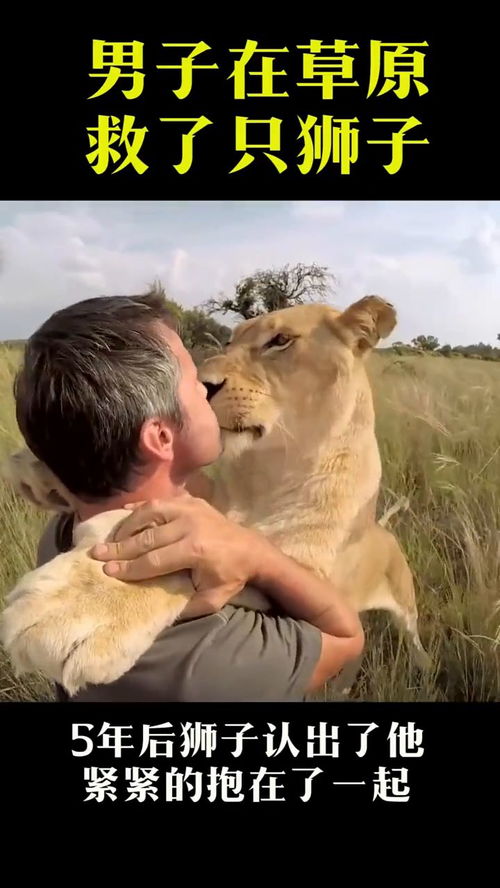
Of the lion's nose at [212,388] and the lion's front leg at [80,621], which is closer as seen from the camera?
the lion's front leg at [80,621]

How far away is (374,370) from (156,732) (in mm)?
645

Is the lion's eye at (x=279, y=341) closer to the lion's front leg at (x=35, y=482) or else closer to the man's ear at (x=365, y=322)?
the man's ear at (x=365, y=322)

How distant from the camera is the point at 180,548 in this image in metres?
0.98

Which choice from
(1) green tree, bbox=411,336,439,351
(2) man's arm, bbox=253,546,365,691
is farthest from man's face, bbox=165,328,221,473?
(1) green tree, bbox=411,336,439,351

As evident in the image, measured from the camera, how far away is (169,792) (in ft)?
4.35

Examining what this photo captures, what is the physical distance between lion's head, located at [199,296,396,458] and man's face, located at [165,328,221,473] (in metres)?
0.17

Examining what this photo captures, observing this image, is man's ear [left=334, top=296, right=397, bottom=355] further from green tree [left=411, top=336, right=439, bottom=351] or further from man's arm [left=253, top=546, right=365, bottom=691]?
man's arm [left=253, top=546, right=365, bottom=691]

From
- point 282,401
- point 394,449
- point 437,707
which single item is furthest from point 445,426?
point 437,707

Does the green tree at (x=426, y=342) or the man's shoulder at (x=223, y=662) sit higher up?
the green tree at (x=426, y=342)

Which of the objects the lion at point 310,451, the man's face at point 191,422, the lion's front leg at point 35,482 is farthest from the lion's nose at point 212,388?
the lion's front leg at point 35,482

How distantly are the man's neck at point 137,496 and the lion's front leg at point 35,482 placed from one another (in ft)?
0.34

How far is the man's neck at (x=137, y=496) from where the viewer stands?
1.05m

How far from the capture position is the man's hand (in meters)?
0.98

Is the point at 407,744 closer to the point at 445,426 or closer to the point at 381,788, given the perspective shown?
the point at 381,788
